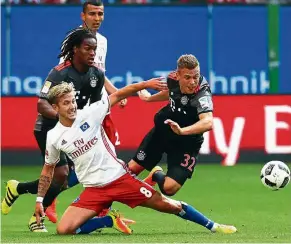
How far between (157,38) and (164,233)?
34.3ft

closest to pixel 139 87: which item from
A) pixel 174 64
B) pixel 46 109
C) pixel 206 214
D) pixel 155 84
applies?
pixel 155 84

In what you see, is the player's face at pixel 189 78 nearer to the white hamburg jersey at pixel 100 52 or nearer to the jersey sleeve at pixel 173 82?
the jersey sleeve at pixel 173 82

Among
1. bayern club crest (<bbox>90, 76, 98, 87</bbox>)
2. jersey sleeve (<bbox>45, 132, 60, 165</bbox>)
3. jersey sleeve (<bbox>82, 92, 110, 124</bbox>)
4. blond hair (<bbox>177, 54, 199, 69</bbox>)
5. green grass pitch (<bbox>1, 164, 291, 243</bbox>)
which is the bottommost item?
green grass pitch (<bbox>1, 164, 291, 243</bbox>)

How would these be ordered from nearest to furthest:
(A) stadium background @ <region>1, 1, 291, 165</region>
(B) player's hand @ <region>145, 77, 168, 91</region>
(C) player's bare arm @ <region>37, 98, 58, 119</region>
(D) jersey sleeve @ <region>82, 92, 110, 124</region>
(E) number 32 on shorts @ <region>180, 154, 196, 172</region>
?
(B) player's hand @ <region>145, 77, 168, 91</region>
(D) jersey sleeve @ <region>82, 92, 110, 124</region>
(C) player's bare arm @ <region>37, 98, 58, 119</region>
(E) number 32 on shorts @ <region>180, 154, 196, 172</region>
(A) stadium background @ <region>1, 1, 291, 165</region>

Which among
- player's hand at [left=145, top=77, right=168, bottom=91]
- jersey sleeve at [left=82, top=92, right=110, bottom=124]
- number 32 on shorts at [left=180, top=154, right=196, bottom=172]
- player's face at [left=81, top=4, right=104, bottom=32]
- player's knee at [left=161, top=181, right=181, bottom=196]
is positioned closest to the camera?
player's hand at [left=145, top=77, right=168, bottom=91]

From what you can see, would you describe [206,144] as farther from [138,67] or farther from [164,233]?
[164,233]

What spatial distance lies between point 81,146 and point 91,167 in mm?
223

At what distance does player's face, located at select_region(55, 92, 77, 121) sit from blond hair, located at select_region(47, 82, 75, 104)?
3 centimetres

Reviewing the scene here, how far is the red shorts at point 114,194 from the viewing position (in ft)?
35.1

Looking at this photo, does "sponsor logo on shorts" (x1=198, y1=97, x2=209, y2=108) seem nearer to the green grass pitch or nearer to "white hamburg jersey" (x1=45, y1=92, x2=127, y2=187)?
"white hamburg jersey" (x1=45, y1=92, x2=127, y2=187)

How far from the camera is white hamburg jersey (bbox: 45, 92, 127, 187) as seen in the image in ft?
34.7

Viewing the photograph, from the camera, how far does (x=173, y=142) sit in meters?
11.9

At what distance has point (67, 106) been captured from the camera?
34.4 ft

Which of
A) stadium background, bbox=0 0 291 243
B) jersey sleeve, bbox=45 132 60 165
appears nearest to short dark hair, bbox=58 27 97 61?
jersey sleeve, bbox=45 132 60 165
